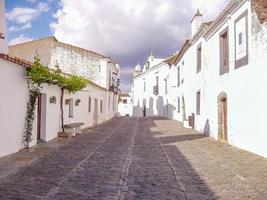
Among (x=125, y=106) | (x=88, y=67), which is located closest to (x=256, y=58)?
(x=88, y=67)

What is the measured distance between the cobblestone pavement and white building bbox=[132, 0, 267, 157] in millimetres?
1358

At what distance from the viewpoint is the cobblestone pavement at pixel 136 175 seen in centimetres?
658

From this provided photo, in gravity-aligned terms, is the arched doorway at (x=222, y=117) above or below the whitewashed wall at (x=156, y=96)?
below

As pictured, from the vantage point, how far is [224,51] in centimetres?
1625

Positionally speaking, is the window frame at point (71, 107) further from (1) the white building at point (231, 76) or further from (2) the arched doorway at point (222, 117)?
(2) the arched doorway at point (222, 117)

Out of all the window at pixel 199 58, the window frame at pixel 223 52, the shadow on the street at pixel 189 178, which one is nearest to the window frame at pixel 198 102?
the window at pixel 199 58

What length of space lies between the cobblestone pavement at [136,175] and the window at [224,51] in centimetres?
453

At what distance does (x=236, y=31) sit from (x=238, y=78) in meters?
1.79

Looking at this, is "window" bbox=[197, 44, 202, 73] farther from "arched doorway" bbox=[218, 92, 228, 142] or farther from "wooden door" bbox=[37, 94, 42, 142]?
"wooden door" bbox=[37, 94, 42, 142]

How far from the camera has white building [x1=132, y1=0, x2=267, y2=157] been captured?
38.1 feet

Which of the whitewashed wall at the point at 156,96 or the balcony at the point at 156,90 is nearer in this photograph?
the whitewashed wall at the point at 156,96

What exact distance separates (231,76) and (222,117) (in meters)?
2.44

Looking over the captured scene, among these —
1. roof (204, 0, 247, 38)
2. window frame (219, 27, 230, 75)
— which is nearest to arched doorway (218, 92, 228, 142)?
window frame (219, 27, 230, 75)

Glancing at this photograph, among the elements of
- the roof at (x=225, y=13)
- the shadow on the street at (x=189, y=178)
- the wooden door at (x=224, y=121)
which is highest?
the roof at (x=225, y=13)
